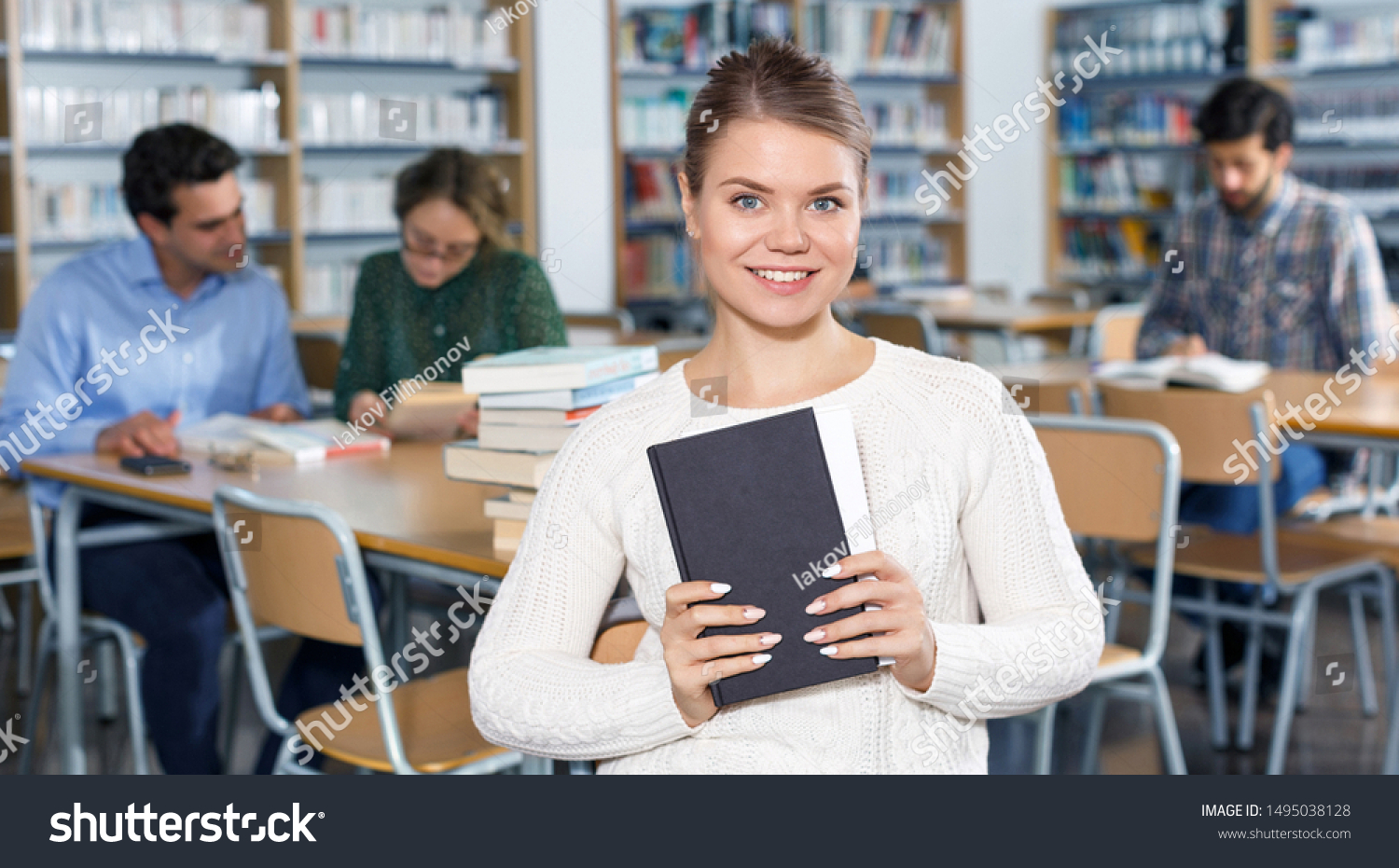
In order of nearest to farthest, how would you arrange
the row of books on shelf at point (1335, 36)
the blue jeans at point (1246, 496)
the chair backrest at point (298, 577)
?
the chair backrest at point (298, 577) < the blue jeans at point (1246, 496) < the row of books on shelf at point (1335, 36)

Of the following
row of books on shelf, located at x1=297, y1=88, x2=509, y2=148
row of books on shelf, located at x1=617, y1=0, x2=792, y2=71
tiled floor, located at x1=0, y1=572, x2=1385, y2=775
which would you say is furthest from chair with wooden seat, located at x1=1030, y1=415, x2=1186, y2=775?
row of books on shelf, located at x1=617, y1=0, x2=792, y2=71

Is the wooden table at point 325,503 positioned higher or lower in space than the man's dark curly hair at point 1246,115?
lower

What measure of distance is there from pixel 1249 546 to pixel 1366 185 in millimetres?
4125

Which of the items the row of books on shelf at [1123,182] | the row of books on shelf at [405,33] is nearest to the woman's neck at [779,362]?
the row of books on shelf at [405,33]

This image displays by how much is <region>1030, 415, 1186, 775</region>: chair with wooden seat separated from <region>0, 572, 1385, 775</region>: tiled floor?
1.16 ft

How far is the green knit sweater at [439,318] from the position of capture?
2.65 m

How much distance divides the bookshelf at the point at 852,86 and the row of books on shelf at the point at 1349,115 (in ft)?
5.50

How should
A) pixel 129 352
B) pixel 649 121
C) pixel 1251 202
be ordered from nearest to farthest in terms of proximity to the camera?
1. pixel 129 352
2. pixel 1251 202
3. pixel 649 121

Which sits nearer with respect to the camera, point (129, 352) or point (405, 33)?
point (129, 352)

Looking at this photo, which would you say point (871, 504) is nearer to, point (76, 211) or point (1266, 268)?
point (1266, 268)

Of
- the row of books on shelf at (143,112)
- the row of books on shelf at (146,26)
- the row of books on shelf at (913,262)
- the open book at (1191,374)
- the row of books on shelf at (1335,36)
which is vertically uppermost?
the row of books on shelf at (1335,36)

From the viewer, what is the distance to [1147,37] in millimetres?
7059

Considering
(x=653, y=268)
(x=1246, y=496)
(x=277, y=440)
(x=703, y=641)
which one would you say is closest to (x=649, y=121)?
(x=653, y=268)

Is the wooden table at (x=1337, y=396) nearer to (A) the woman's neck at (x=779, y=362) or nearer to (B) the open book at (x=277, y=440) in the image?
(A) the woman's neck at (x=779, y=362)
